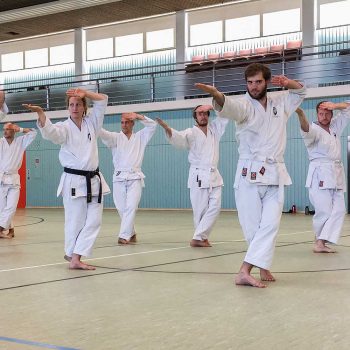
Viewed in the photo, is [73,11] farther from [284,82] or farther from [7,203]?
[284,82]

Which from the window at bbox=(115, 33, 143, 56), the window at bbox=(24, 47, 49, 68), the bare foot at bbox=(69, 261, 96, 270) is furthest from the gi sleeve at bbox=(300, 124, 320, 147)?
the window at bbox=(24, 47, 49, 68)

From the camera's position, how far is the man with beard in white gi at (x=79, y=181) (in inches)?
263

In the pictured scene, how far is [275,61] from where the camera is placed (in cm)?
2078

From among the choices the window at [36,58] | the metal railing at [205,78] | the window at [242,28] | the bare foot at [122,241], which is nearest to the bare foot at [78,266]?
the bare foot at [122,241]

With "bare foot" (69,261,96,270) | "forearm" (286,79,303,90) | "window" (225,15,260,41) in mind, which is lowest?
"bare foot" (69,261,96,270)

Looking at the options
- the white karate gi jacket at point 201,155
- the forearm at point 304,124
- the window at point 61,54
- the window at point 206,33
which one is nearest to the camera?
the forearm at point 304,124

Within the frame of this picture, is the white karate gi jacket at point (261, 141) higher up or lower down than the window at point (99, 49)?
lower down

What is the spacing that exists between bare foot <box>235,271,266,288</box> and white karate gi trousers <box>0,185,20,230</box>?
671 cm

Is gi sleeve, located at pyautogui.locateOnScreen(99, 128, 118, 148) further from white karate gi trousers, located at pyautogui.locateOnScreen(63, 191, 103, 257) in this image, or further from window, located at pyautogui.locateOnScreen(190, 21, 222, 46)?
window, located at pyautogui.locateOnScreen(190, 21, 222, 46)

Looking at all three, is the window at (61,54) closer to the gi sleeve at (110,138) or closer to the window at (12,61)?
the window at (12,61)

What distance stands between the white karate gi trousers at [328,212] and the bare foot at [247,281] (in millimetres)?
2987

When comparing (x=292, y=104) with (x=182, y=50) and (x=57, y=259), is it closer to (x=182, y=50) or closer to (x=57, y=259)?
(x=57, y=259)

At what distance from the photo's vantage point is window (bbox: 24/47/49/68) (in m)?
28.2

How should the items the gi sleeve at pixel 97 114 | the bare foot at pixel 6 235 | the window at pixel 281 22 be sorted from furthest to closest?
the window at pixel 281 22
the bare foot at pixel 6 235
the gi sleeve at pixel 97 114
